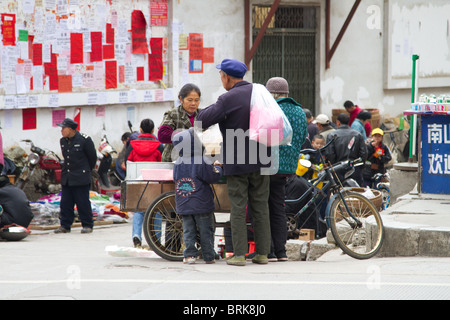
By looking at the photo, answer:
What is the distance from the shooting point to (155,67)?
16.6 metres

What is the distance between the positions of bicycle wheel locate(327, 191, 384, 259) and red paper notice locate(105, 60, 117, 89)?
25.6ft

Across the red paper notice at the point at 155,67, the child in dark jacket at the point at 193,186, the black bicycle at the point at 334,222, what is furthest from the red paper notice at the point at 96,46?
the child in dark jacket at the point at 193,186

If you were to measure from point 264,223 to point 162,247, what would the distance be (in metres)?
1.15

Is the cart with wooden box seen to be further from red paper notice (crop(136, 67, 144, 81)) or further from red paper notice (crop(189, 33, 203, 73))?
red paper notice (crop(189, 33, 203, 73))

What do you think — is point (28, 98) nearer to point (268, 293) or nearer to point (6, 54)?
point (6, 54)

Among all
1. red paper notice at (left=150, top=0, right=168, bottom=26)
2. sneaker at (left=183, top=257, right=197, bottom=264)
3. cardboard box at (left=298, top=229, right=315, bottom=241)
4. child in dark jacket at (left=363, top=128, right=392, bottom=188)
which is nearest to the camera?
sneaker at (left=183, top=257, right=197, bottom=264)

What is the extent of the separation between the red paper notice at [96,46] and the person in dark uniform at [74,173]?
286cm

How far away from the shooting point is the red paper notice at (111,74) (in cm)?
1560

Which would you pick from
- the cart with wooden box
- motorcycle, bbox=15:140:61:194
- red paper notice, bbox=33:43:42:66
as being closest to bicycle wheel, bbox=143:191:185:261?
the cart with wooden box

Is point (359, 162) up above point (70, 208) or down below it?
above

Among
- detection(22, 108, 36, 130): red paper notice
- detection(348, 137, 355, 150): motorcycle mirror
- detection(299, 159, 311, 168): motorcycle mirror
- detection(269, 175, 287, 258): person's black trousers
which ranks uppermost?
detection(22, 108, 36, 130): red paper notice

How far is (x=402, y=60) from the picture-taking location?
19.7m

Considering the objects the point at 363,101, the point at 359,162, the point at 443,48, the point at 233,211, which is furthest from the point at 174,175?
the point at 443,48

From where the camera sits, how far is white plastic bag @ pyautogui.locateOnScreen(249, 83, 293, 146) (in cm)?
751
